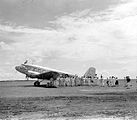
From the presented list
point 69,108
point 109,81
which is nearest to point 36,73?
point 109,81

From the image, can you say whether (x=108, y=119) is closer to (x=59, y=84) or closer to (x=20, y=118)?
(x=20, y=118)

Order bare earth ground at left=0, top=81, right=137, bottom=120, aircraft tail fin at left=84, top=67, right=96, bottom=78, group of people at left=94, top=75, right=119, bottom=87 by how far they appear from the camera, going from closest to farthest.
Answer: bare earth ground at left=0, top=81, right=137, bottom=120, group of people at left=94, top=75, right=119, bottom=87, aircraft tail fin at left=84, top=67, right=96, bottom=78

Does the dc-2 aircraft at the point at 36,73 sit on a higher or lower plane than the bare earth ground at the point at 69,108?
higher

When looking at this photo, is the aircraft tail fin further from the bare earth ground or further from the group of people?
the bare earth ground

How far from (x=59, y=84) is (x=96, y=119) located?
122 ft

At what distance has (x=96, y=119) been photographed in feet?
35.0

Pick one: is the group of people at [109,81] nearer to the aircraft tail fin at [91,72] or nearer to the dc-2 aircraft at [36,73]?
the dc-2 aircraft at [36,73]

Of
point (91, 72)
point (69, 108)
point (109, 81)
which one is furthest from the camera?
point (91, 72)

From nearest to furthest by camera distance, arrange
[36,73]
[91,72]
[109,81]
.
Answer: [109,81], [36,73], [91,72]

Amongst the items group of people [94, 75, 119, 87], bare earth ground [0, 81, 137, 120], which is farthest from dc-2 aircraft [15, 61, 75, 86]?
bare earth ground [0, 81, 137, 120]

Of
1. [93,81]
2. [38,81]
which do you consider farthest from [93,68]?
[38,81]

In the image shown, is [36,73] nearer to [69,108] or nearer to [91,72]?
[91,72]

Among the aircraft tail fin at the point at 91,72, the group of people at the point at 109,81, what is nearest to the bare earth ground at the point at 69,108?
the group of people at the point at 109,81

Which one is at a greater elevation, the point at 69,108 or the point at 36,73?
the point at 36,73
